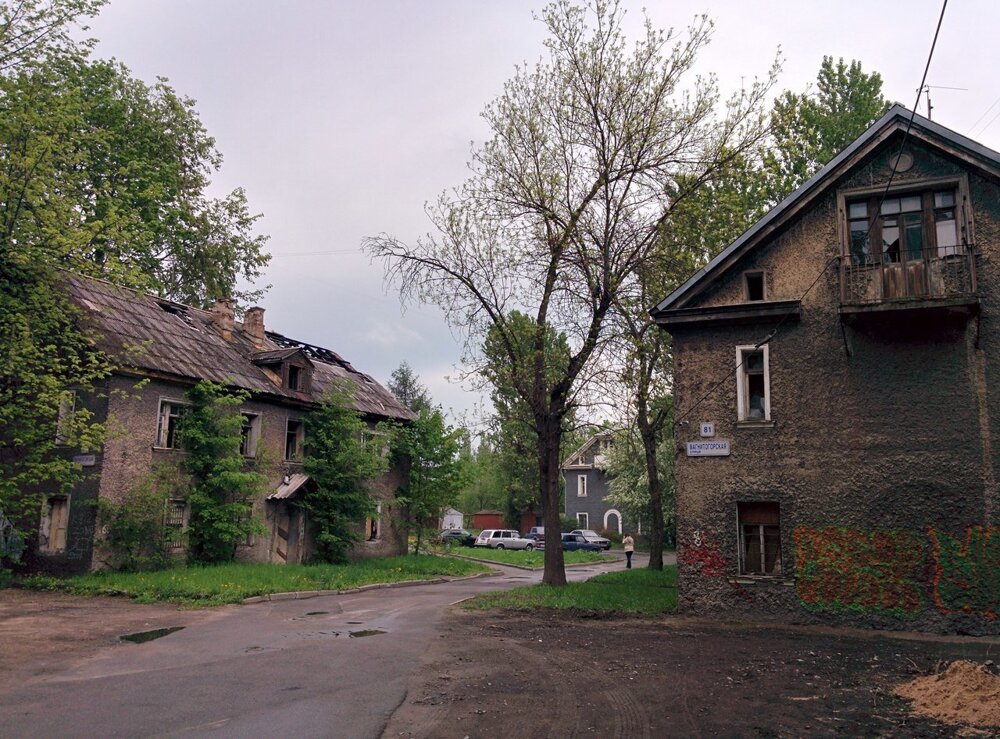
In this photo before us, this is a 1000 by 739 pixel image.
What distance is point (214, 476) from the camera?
2392 centimetres

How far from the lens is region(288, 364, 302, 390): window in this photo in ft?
96.8

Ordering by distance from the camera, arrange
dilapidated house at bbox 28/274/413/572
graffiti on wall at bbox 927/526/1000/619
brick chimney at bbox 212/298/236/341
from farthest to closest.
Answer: brick chimney at bbox 212/298/236/341
dilapidated house at bbox 28/274/413/572
graffiti on wall at bbox 927/526/1000/619

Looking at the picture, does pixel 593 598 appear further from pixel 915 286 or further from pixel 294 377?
pixel 294 377

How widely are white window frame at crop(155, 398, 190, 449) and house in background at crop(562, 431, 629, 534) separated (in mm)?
38107

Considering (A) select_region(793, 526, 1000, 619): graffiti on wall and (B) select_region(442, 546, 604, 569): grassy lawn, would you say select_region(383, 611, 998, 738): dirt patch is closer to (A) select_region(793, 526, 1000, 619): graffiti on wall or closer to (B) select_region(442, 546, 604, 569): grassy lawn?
(A) select_region(793, 526, 1000, 619): graffiti on wall

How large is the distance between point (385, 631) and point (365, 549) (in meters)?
17.3

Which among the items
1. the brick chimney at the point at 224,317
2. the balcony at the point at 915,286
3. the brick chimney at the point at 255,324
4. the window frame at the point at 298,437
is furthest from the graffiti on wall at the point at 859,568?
the brick chimney at the point at 255,324

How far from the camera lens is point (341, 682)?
33.1ft

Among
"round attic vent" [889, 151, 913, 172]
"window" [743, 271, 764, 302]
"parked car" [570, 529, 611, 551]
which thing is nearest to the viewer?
"round attic vent" [889, 151, 913, 172]

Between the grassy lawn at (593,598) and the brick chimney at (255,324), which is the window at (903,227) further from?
the brick chimney at (255,324)

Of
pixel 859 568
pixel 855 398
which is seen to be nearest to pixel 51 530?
pixel 859 568

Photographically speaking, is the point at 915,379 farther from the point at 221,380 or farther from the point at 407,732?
the point at 221,380

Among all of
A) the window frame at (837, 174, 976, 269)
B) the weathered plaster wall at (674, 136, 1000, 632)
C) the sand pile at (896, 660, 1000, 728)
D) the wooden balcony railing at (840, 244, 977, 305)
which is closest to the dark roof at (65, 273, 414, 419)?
the weathered plaster wall at (674, 136, 1000, 632)

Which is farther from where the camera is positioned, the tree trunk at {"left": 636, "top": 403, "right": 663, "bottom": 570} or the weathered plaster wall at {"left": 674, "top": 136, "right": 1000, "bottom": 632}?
the tree trunk at {"left": 636, "top": 403, "right": 663, "bottom": 570}
